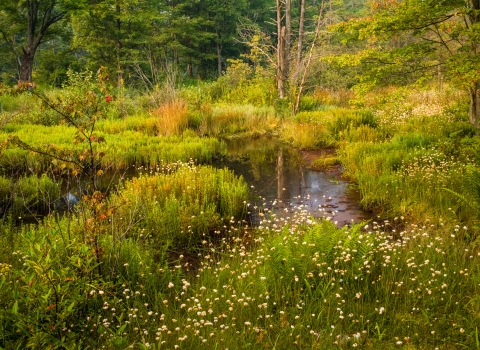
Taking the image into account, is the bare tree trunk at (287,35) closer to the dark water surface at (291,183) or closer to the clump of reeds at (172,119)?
the clump of reeds at (172,119)

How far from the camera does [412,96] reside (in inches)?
651

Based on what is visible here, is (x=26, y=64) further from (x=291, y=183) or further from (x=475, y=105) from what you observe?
(x=475, y=105)

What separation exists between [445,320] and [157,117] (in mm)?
11350

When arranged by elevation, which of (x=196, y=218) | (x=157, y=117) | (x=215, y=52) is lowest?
(x=196, y=218)

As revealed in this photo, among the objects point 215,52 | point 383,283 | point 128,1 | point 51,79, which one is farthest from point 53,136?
point 215,52

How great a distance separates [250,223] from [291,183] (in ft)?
7.67

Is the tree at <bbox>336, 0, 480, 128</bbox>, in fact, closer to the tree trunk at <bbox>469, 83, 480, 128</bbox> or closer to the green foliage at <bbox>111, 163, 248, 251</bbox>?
the tree trunk at <bbox>469, 83, 480, 128</bbox>

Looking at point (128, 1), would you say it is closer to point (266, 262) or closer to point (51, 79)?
point (51, 79)

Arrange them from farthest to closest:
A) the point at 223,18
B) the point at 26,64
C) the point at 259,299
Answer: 1. the point at 223,18
2. the point at 26,64
3. the point at 259,299

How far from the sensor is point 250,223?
622cm

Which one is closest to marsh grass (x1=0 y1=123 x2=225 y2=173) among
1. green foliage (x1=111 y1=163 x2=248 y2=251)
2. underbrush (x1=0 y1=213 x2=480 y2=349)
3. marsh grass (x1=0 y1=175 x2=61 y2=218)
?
marsh grass (x1=0 y1=175 x2=61 y2=218)

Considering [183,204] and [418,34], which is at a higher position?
[418,34]

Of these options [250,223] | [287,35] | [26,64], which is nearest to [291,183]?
[250,223]

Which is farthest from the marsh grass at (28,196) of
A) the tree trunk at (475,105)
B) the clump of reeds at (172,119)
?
the tree trunk at (475,105)
